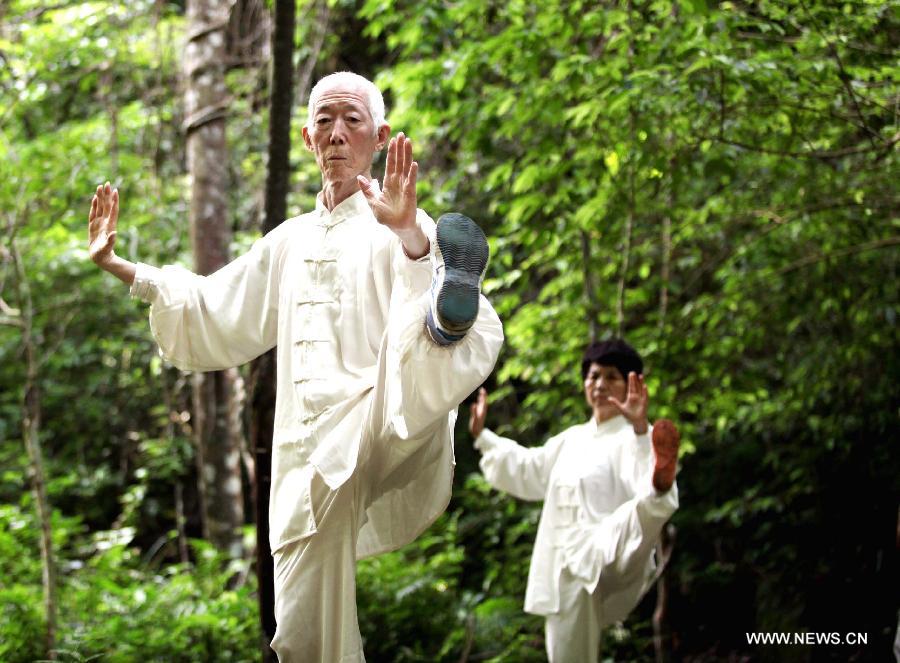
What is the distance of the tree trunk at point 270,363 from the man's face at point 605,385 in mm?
1715

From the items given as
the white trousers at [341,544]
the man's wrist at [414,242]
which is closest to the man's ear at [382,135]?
the man's wrist at [414,242]

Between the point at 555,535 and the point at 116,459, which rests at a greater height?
the point at 555,535

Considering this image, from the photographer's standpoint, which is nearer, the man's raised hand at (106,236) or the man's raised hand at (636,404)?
the man's raised hand at (106,236)

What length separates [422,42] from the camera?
6.92 m

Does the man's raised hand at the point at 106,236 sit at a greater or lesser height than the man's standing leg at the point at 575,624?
greater

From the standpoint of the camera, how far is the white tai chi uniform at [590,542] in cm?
518

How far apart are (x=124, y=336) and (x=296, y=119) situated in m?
3.29

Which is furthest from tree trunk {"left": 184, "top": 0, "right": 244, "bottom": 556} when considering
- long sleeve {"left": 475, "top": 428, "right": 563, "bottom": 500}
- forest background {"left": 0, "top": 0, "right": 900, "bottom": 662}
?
long sleeve {"left": 475, "top": 428, "right": 563, "bottom": 500}

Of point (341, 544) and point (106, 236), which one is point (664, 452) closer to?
point (341, 544)

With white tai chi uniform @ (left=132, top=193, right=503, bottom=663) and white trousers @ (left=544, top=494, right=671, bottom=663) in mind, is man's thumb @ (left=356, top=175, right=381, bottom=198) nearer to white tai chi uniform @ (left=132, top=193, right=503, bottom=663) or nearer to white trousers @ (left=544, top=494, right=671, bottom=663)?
white tai chi uniform @ (left=132, top=193, right=503, bottom=663)

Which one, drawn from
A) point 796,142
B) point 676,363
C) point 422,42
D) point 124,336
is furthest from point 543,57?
point 124,336

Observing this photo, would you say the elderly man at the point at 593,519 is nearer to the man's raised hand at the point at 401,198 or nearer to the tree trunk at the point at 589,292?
the tree trunk at the point at 589,292

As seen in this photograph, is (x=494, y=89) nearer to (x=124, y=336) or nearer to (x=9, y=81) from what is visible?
(x=9, y=81)

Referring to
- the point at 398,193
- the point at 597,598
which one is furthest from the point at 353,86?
the point at 597,598
